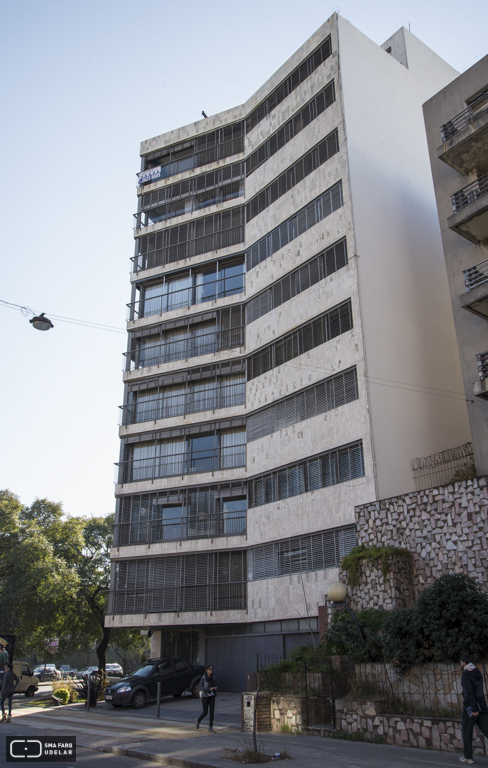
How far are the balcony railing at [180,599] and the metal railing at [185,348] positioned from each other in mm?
11221

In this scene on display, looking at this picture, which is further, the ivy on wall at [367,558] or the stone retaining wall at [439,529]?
the ivy on wall at [367,558]

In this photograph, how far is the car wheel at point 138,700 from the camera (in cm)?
2222

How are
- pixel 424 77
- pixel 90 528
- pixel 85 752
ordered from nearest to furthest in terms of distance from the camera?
1. pixel 85 752
2. pixel 424 77
3. pixel 90 528

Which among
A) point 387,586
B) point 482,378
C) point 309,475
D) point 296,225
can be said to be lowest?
point 387,586

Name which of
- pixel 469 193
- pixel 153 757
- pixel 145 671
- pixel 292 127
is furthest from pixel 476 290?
pixel 145 671

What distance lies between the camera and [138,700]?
2245 cm

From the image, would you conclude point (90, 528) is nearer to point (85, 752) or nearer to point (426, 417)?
point (426, 417)

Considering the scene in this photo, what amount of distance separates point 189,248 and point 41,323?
17.6m

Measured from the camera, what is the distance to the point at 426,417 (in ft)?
78.2

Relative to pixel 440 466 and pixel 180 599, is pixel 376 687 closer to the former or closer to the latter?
pixel 440 466

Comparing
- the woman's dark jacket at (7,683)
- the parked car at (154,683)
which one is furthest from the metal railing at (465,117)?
the parked car at (154,683)

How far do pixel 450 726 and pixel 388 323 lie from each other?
15532 millimetres

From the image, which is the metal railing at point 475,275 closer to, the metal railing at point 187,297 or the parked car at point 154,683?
the metal railing at point 187,297

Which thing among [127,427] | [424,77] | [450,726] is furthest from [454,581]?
[424,77]
